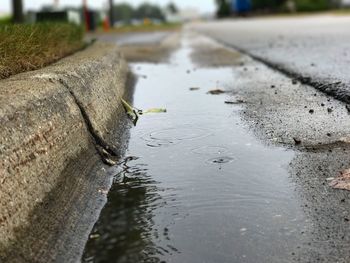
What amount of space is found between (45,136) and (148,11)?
165 metres

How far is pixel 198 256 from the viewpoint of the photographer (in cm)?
257

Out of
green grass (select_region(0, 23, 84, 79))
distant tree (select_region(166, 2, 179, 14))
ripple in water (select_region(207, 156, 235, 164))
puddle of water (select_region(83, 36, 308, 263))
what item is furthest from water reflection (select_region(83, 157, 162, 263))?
distant tree (select_region(166, 2, 179, 14))

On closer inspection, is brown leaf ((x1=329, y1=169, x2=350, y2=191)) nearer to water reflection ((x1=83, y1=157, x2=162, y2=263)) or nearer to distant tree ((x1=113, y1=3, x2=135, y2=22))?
water reflection ((x1=83, y1=157, x2=162, y2=263))

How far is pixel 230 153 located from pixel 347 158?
0.86 m

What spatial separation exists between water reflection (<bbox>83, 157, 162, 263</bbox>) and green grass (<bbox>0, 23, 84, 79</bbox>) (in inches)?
62.0

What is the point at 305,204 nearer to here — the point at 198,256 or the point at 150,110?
the point at 198,256

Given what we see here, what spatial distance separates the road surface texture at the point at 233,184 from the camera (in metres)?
2.65


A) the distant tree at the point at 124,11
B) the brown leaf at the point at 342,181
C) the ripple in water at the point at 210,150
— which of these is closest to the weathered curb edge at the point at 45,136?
the ripple in water at the point at 210,150

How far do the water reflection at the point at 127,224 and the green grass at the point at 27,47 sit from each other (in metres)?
1.58

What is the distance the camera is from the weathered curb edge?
8.57 ft

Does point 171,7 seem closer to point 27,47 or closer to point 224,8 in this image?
point 224,8

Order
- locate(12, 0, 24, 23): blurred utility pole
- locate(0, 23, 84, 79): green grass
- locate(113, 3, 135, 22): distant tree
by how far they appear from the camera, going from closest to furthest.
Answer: locate(0, 23, 84, 79): green grass, locate(12, 0, 24, 23): blurred utility pole, locate(113, 3, 135, 22): distant tree

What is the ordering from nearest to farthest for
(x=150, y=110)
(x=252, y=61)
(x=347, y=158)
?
(x=347, y=158) < (x=150, y=110) < (x=252, y=61)

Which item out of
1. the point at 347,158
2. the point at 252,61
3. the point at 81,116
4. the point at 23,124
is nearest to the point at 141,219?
the point at 23,124
